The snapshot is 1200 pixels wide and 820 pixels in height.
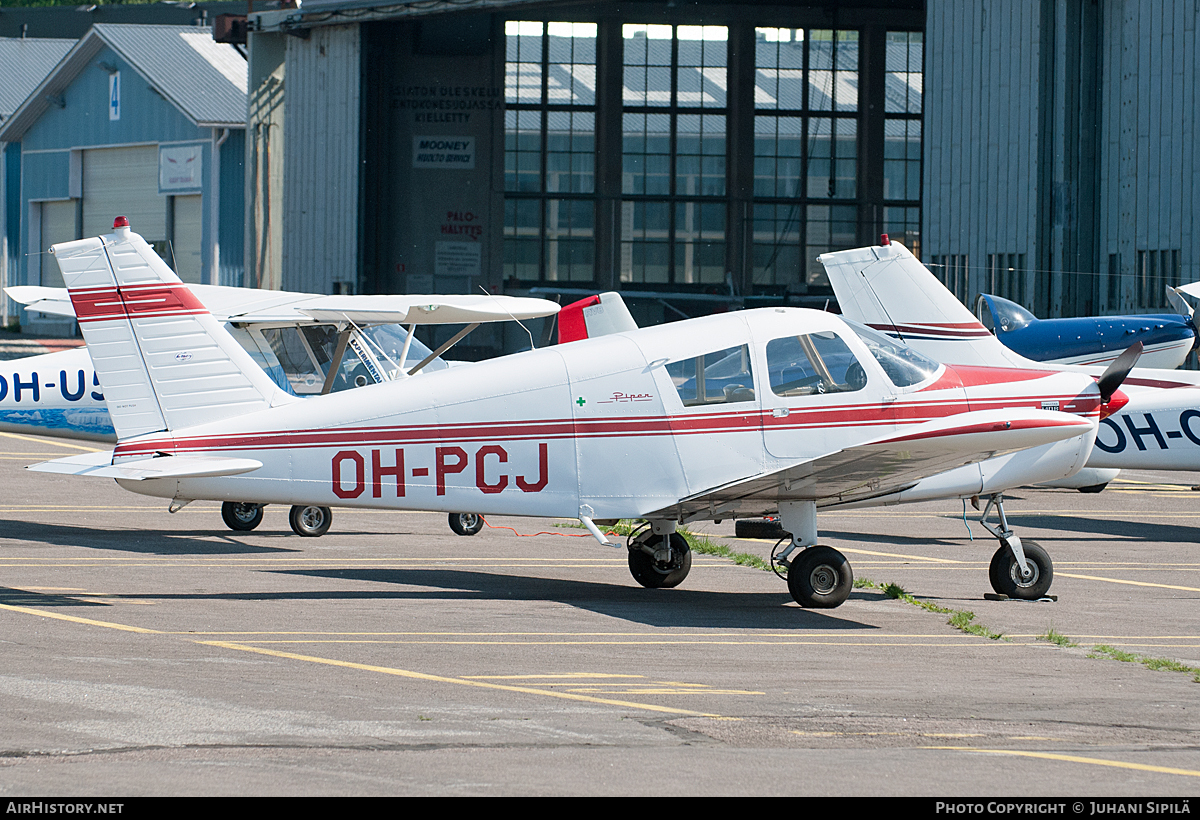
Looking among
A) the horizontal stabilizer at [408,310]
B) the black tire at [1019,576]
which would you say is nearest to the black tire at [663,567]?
the black tire at [1019,576]

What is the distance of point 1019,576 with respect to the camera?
1155 cm

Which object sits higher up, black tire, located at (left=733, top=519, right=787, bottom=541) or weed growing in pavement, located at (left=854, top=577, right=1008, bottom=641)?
black tire, located at (left=733, top=519, right=787, bottom=541)

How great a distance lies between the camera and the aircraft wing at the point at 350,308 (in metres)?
16.2

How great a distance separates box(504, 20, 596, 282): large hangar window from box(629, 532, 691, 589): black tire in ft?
137

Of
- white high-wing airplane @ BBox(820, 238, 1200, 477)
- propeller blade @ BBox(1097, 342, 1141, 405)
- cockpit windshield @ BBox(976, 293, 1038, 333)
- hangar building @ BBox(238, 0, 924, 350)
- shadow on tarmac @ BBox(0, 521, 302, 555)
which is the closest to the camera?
propeller blade @ BBox(1097, 342, 1141, 405)

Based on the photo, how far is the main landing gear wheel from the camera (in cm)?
1513

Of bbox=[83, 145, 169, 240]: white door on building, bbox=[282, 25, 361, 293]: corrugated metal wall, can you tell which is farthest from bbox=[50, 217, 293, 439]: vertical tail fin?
bbox=[83, 145, 169, 240]: white door on building

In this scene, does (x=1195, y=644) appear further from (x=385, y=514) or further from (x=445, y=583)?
(x=385, y=514)

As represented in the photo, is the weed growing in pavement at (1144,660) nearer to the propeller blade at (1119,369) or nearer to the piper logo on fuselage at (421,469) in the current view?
the propeller blade at (1119,369)

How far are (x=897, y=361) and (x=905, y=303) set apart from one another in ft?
18.8

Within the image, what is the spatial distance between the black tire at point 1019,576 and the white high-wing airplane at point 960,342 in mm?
4957

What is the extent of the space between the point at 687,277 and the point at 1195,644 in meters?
44.4

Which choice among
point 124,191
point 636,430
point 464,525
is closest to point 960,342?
point 464,525

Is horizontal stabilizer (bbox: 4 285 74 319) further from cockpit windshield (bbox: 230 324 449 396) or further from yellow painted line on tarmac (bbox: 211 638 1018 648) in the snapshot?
yellow painted line on tarmac (bbox: 211 638 1018 648)
